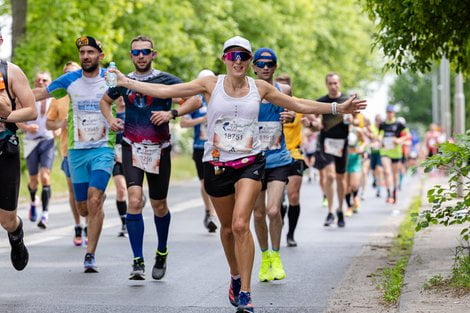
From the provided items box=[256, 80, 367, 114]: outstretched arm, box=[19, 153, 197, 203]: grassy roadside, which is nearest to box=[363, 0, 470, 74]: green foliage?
box=[256, 80, 367, 114]: outstretched arm

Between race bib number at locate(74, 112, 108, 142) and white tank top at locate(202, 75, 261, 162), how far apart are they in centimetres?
274

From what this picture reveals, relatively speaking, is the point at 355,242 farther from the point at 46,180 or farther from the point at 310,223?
the point at 46,180

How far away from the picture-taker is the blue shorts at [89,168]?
10.4 meters

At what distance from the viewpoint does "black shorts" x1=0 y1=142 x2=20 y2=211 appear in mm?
8656

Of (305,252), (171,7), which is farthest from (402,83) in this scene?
(305,252)

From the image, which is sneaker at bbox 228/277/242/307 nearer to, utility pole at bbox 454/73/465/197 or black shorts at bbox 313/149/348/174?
black shorts at bbox 313/149/348/174

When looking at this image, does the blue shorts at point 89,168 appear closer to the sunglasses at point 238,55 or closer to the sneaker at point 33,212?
the sunglasses at point 238,55

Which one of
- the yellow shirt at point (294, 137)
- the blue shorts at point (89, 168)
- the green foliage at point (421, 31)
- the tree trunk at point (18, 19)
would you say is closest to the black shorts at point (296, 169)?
the yellow shirt at point (294, 137)

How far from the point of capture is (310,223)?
1681 centimetres

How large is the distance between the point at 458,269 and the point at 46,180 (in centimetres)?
792

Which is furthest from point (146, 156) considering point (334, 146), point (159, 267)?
point (334, 146)

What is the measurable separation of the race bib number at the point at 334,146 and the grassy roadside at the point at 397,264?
1.34 meters

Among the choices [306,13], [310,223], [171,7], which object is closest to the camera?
[310,223]

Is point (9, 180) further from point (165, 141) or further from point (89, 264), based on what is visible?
point (89, 264)
